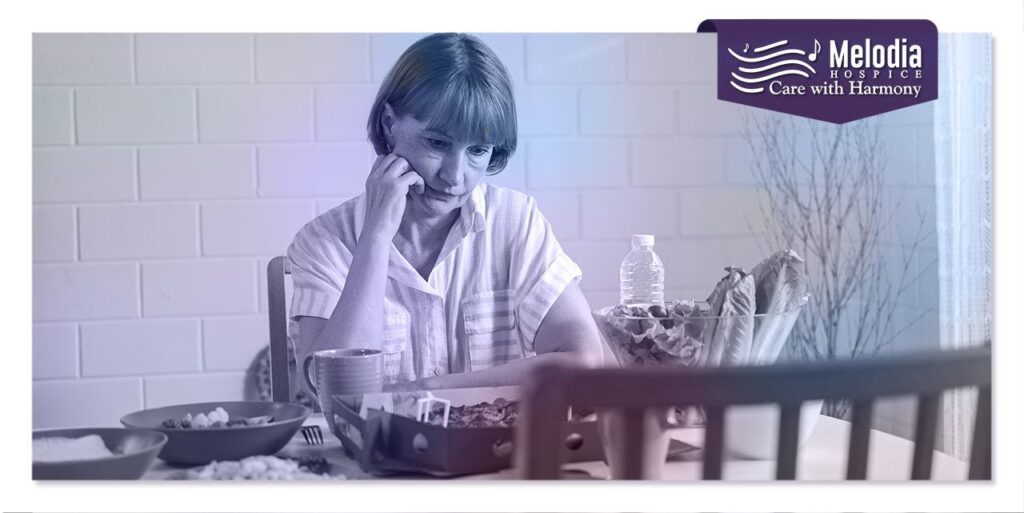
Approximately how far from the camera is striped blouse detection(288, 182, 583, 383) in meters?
2.48

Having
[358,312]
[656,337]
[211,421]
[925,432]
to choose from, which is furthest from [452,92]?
[925,432]

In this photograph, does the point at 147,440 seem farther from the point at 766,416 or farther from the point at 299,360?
the point at 766,416

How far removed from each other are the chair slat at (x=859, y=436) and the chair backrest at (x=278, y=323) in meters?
1.46

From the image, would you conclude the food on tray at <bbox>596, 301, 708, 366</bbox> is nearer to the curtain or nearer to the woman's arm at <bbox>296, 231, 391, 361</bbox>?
the woman's arm at <bbox>296, 231, 391, 361</bbox>

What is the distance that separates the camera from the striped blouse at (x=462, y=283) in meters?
2.48

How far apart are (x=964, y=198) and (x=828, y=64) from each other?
1.42ft

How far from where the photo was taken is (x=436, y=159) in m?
2.50

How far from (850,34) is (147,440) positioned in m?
1.72

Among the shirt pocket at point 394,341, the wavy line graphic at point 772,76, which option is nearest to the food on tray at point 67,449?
the shirt pocket at point 394,341

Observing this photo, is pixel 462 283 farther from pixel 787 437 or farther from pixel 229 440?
pixel 787 437

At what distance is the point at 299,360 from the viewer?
2.48 meters

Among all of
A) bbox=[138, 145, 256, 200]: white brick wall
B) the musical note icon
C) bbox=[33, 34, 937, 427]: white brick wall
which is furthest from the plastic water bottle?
bbox=[138, 145, 256, 200]: white brick wall
